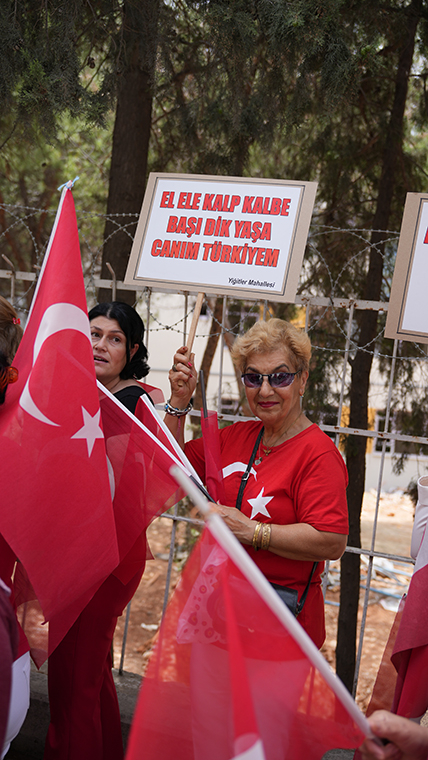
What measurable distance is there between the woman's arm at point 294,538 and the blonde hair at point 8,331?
34.2 inches

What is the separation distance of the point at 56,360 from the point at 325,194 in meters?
5.15

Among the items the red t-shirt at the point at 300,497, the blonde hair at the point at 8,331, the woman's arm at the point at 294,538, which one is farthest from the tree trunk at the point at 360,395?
the blonde hair at the point at 8,331

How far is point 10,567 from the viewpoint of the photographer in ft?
6.62

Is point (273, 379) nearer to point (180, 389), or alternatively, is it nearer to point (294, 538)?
point (180, 389)

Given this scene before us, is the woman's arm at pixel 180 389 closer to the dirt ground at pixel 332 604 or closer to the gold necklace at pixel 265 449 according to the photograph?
the gold necklace at pixel 265 449

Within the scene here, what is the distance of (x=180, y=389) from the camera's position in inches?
105

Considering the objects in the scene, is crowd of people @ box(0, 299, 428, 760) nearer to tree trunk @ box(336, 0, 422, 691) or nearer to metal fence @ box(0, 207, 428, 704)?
metal fence @ box(0, 207, 428, 704)

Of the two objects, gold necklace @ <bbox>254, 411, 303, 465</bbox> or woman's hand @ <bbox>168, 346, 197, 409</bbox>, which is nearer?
gold necklace @ <bbox>254, 411, 303, 465</bbox>

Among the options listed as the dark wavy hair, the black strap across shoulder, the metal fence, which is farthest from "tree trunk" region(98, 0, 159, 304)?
the black strap across shoulder

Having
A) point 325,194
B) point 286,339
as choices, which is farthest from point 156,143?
point 286,339

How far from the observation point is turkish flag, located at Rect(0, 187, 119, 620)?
1.97m

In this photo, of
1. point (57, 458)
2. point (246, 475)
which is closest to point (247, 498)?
point (246, 475)

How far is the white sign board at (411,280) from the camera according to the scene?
272cm

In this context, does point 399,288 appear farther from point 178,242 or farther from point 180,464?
point 180,464
